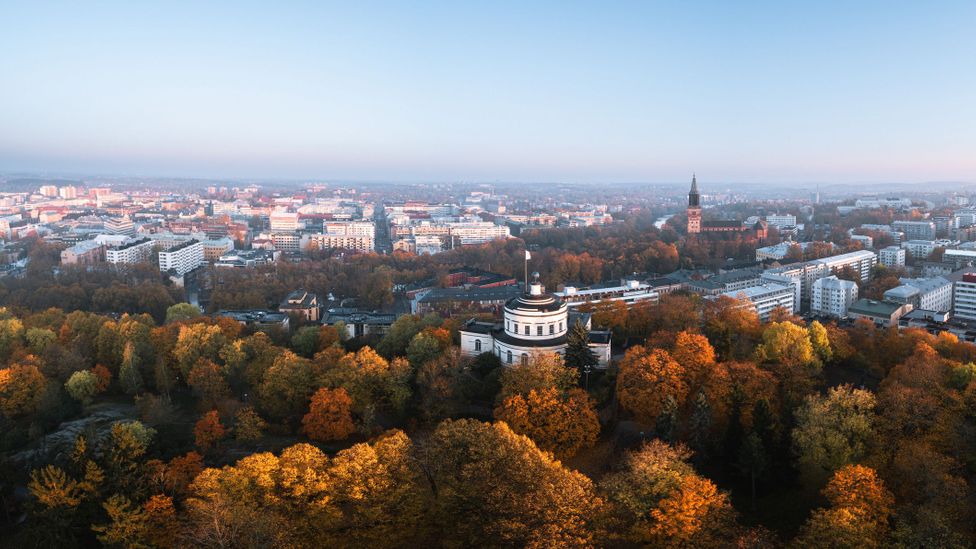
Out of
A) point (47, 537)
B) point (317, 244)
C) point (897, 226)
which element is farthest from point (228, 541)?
point (897, 226)

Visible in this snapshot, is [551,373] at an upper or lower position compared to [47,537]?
upper

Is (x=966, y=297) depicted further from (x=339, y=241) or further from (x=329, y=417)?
(x=339, y=241)

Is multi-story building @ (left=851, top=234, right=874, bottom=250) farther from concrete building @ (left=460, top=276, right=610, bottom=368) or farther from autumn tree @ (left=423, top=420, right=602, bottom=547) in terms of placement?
autumn tree @ (left=423, top=420, right=602, bottom=547)

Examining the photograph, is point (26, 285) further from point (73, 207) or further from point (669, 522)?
point (73, 207)

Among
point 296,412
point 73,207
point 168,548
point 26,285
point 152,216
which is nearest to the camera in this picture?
point 168,548

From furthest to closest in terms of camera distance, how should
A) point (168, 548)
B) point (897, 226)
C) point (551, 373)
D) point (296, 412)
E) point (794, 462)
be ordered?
point (897, 226), point (296, 412), point (551, 373), point (794, 462), point (168, 548)

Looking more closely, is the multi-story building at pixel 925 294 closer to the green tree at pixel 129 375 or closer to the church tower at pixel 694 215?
the church tower at pixel 694 215

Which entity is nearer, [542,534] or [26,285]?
[542,534]
